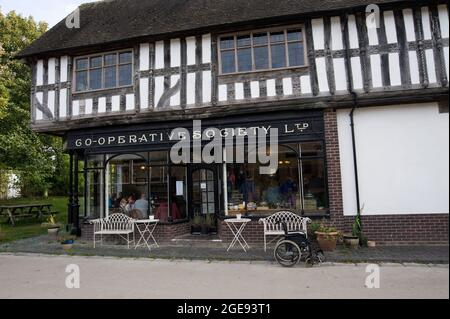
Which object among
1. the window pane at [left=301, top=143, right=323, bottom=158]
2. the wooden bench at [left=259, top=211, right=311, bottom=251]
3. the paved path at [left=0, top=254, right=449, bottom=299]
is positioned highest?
the window pane at [left=301, top=143, right=323, bottom=158]

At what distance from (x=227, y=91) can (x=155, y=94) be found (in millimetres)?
2144

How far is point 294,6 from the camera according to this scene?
31.5ft

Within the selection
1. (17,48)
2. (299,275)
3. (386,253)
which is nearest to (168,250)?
(299,275)

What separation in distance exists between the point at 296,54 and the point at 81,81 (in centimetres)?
664

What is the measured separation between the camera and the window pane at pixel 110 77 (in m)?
10.7

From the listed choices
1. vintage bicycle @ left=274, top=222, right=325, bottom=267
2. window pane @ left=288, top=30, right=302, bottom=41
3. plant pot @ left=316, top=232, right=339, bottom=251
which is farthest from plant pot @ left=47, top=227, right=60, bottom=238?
window pane @ left=288, top=30, right=302, bottom=41

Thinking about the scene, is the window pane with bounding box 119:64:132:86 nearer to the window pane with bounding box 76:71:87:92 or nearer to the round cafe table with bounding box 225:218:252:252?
the window pane with bounding box 76:71:87:92

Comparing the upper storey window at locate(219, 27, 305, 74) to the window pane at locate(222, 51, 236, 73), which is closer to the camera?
the upper storey window at locate(219, 27, 305, 74)

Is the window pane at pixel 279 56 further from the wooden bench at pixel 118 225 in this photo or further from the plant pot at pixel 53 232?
the plant pot at pixel 53 232

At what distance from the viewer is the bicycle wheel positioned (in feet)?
23.0

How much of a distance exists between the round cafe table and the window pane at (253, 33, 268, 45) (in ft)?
16.1

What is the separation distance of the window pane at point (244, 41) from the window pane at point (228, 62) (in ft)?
1.14

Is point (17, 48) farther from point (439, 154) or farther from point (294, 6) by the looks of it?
point (439, 154)

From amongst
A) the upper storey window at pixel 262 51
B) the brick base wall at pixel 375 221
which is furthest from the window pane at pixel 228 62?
the brick base wall at pixel 375 221
